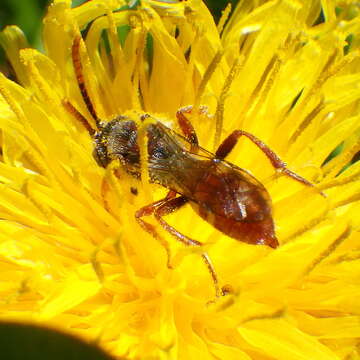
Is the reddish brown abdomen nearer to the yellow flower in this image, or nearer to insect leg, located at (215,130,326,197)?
the yellow flower

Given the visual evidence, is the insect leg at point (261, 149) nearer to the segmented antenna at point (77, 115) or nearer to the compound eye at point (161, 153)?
the compound eye at point (161, 153)

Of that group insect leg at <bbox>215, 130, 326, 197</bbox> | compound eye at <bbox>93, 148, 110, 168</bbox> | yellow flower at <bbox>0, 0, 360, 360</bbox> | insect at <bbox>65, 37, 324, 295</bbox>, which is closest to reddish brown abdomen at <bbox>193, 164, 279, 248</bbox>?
insect at <bbox>65, 37, 324, 295</bbox>

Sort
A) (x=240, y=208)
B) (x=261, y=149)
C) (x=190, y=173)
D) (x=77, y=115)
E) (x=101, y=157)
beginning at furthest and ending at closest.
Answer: (x=77, y=115) < (x=101, y=157) < (x=261, y=149) < (x=190, y=173) < (x=240, y=208)

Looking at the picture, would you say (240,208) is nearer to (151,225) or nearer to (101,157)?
(151,225)

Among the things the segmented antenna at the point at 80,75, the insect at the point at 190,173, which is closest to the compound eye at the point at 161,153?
the insect at the point at 190,173

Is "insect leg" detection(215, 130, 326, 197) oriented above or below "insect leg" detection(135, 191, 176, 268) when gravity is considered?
above

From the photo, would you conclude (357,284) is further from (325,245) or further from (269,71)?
(269,71)

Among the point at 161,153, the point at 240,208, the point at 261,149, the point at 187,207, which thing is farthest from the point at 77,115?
the point at 240,208
